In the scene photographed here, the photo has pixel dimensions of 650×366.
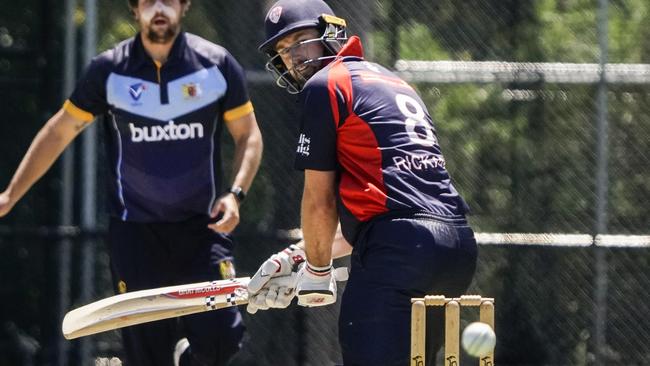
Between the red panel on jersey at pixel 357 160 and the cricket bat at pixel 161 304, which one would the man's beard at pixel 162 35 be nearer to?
the cricket bat at pixel 161 304

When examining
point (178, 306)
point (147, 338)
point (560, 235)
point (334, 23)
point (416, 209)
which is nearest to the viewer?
point (416, 209)

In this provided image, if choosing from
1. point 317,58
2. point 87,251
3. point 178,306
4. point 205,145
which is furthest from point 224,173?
point 317,58

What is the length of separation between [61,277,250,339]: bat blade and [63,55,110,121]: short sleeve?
51.3 inches

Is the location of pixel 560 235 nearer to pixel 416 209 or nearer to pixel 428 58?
pixel 428 58

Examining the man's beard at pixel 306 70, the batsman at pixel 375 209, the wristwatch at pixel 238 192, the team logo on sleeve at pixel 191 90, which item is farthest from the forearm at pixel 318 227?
the team logo on sleeve at pixel 191 90

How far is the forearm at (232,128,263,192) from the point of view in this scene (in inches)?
255

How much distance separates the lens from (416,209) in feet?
15.2

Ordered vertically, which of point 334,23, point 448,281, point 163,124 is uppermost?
point 334,23

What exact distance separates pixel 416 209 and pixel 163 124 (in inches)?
85.2

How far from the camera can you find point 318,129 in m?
4.67

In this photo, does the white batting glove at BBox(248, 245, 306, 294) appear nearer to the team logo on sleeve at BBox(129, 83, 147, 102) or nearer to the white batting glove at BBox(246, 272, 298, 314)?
the white batting glove at BBox(246, 272, 298, 314)

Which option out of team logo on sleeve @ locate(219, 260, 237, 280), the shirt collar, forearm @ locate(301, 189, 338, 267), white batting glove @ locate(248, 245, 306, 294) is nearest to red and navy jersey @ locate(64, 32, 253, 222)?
team logo on sleeve @ locate(219, 260, 237, 280)

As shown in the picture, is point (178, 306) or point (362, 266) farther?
point (178, 306)

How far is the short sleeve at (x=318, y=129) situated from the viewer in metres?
4.66
